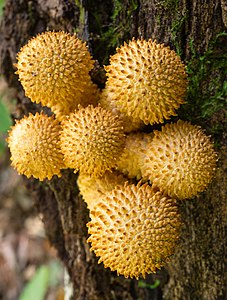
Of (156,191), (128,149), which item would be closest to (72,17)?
(128,149)

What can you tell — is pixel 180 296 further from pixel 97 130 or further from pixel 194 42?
pixel 194 42

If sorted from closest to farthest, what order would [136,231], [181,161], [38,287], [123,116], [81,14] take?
[136,231] → [181,161] → [123,116] → [81,14] → [38,287]

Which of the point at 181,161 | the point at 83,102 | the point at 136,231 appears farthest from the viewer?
the point at 83,102

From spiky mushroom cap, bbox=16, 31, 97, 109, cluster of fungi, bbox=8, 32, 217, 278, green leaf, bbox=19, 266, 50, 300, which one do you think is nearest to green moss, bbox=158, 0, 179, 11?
cluster of fungi, bbox=8, 32, 217, 278

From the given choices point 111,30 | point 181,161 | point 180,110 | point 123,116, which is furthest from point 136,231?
point 111,30

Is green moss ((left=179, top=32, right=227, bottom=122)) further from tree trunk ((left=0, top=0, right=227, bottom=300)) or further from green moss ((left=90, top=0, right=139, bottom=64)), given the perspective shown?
→ green moss ((left=90, top=0, right=139, bottom=64))

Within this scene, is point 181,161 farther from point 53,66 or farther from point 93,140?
point 53,66
